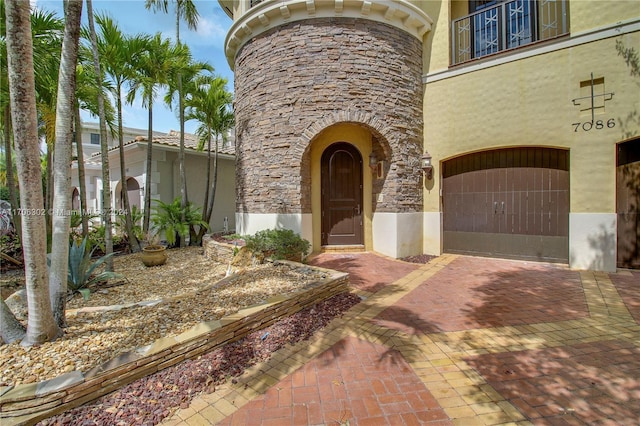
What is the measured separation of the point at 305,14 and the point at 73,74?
607cm

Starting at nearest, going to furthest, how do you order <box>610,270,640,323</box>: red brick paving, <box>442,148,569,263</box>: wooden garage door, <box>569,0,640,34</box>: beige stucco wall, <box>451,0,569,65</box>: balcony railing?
<box>610,270,640,323</box>: red brick paving → <box>569,0,640,34</box>: beige stucco wall → <box>442,148,569,263</box>: wooden garage door → <box>451,0,569,65</box>: balcony railing

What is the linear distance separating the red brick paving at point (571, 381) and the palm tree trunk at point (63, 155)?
4.71m

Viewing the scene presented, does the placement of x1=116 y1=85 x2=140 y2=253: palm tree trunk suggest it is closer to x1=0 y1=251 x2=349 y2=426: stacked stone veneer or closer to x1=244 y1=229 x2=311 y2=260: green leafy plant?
x1=244 y1=229 x2=311 y2=260: green leafy plant

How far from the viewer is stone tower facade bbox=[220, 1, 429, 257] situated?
25.2 feet

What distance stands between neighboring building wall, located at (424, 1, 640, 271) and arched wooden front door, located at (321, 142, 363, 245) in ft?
9.58

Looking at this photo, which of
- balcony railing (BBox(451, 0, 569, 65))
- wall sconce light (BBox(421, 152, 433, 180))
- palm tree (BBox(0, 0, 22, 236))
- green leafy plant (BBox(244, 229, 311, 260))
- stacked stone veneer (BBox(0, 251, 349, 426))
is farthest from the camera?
wall sconce light (BBox(421, 152, 433, 180))

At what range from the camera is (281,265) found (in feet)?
20.4

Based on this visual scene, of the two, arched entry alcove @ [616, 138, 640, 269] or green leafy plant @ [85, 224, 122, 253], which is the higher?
arched entry alcove @ [616, 138, 640, 269]

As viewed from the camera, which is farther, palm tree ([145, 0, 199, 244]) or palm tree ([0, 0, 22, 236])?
palm tree ([145, 0, 199, 244])

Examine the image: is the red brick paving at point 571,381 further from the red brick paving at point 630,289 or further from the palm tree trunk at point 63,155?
the palm tree trunk at point 63,155

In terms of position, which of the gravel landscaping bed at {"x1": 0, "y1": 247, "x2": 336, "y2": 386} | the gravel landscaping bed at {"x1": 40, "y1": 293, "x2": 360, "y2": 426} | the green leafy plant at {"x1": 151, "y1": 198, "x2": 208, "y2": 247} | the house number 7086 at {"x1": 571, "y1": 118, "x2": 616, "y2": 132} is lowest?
the gravel landscaping bed at {"x1": 40, "y1": 293, "x2": 360, "y2": 426}

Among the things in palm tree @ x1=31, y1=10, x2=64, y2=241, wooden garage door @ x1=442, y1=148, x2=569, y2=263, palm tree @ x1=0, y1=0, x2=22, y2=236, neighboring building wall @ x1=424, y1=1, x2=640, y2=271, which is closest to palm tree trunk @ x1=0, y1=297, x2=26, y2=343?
palm tree @ x1=0, y1=0, x2=22, y2=236

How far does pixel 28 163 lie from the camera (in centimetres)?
294

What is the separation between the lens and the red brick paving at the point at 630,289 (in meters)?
4.48
